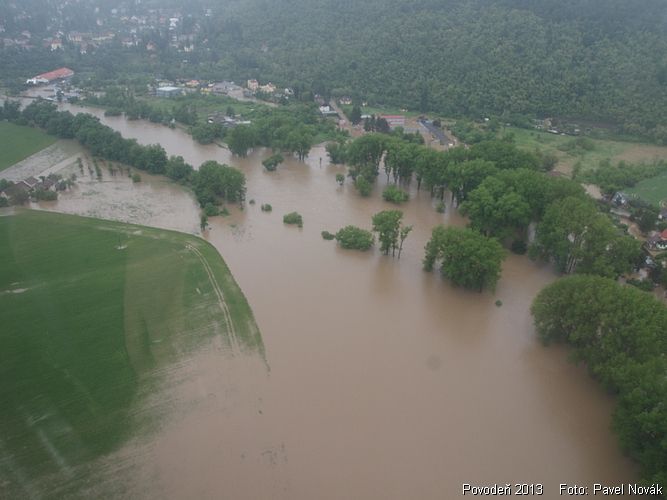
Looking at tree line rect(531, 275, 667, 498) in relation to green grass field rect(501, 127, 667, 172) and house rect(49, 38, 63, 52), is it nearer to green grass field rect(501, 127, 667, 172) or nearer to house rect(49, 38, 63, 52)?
green grass field rect(501, 127, 667, 172)

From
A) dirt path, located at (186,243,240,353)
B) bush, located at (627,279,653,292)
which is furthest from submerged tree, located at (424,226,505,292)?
dirt path, located at (186,243,240,353)

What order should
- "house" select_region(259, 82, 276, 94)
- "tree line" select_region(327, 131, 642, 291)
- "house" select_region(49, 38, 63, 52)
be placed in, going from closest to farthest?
"tree line" select_region(327, 131, 642, 291), "house" select_region(259, 82, 276, 94), "house" select_region(49, 38, 63, 52)

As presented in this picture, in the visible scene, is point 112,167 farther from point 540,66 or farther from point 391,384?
point 540,66

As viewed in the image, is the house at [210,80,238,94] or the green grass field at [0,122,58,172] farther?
the house at [210,80,238,94]

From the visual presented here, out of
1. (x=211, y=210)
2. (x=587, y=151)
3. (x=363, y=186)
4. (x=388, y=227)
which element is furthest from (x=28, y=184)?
(x=587, y=151)

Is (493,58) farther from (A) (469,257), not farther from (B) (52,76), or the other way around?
(B) (52,76)

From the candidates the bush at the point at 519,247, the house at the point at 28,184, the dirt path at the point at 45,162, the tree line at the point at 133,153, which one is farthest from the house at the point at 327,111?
the bush at the point at 519,247

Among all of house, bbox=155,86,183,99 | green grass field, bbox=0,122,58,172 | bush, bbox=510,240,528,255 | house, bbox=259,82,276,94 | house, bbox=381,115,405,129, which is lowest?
bush, bbox=510,240,528,255

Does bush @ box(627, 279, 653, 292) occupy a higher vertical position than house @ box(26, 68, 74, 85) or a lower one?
lower
